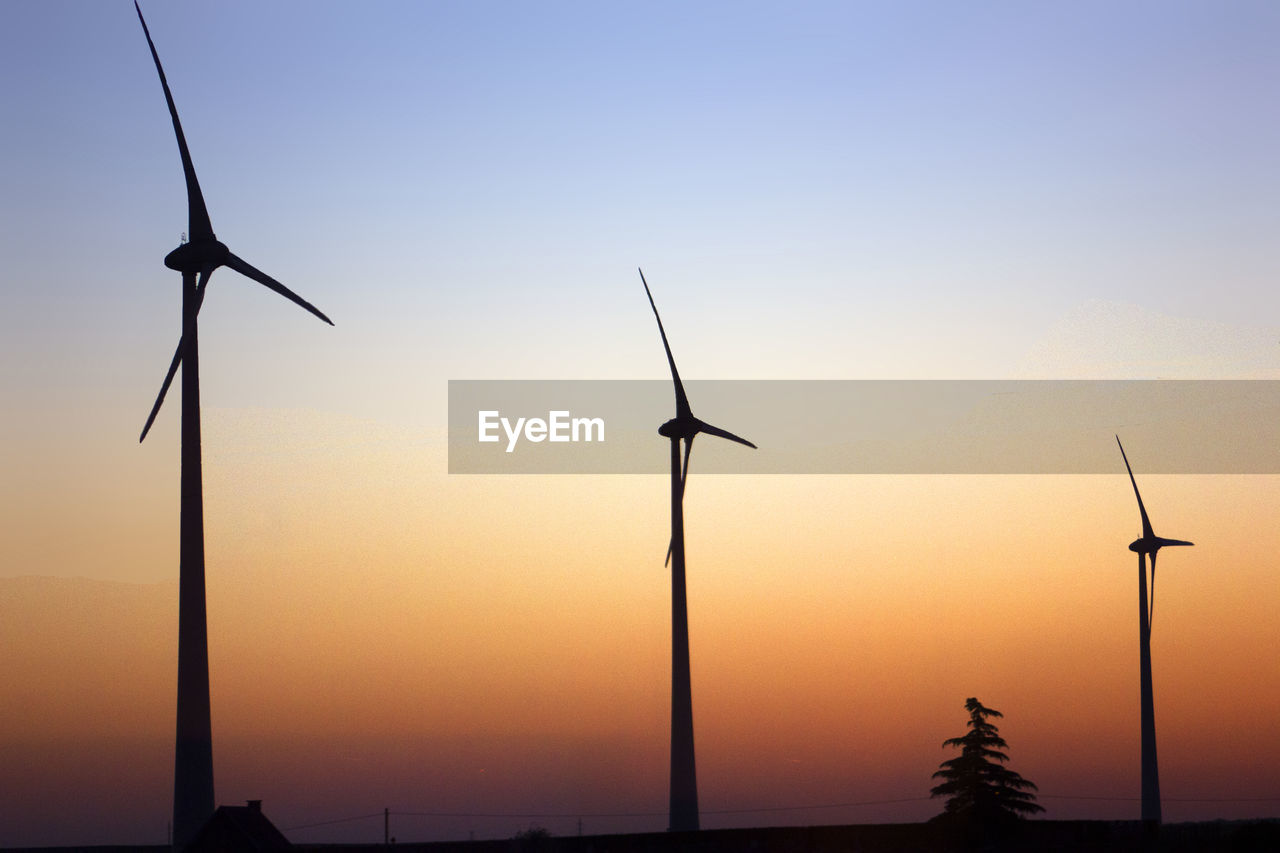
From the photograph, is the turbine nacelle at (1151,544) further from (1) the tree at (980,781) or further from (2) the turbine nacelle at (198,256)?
(2) the turbine nacelle at (198,256)

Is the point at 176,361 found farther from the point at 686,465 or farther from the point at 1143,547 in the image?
the point at 1143,547

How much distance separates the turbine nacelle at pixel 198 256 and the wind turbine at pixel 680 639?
33733 millimetres

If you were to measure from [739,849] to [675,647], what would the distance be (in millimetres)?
21086

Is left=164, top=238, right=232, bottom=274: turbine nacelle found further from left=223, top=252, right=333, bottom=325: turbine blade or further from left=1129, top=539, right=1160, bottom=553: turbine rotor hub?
left=1129, top=539, right=1160, bottom=553: turbine rotor hub

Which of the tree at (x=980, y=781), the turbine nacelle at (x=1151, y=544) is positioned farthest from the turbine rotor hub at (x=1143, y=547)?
the tree at (x=980, y=781)

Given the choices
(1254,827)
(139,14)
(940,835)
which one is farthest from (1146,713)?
(139,14)

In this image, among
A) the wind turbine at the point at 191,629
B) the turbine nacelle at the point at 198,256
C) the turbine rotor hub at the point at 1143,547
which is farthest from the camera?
the turbine rotor hub at the point at 1143,547

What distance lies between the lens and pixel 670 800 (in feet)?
325

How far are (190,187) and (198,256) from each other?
5170 mm

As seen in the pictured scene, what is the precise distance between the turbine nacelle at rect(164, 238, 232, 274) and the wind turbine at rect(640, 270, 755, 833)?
111 ft

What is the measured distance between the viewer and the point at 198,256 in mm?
88125

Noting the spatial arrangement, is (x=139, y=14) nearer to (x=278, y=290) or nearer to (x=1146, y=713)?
(x=278, y=290)

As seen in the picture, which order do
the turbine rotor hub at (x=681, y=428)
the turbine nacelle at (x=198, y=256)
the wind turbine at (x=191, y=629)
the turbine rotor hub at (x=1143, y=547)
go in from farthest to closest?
the turbine rotor hub at (x=1143, y=547) → the turbine rotor hub at (x=681, y=428) → the turbine nacelle at (x=198, y=256) → the wind turbine at (x=191, y=629)

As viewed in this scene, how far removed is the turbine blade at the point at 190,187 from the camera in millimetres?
89438
